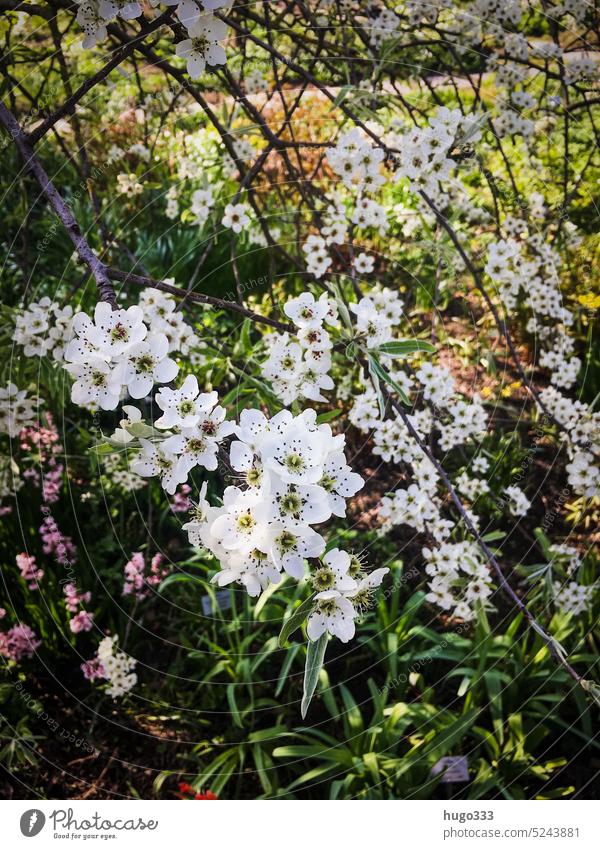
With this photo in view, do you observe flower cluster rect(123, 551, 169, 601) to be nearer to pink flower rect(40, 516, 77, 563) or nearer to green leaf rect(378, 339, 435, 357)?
pink flower rect(40, 516, 77, 563)

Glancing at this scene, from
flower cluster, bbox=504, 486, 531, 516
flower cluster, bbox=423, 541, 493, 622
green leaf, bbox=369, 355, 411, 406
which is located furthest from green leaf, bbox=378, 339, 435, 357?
flower cluster, bbox=504, 486, 531, 516

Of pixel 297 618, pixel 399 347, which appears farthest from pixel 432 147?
pixel 297 618

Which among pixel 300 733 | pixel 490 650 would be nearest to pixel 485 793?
pixel 490 650

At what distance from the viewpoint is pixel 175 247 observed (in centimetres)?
249

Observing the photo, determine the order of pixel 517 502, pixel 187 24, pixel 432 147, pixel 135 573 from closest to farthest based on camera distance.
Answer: pixel 187 24
pixel 432 147
pixel 135 573
pixel 517 502

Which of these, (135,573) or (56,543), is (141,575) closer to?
(135,573)

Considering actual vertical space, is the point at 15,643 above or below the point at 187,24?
below

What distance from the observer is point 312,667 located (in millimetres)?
686

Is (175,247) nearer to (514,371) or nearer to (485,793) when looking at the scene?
(514,371)

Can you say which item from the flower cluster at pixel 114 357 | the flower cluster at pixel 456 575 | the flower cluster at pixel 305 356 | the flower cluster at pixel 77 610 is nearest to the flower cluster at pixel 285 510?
the flower cluster at pixel 114 357

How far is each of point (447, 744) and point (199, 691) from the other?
1.86ft

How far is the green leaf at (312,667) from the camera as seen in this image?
0.67 metres
